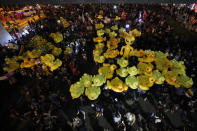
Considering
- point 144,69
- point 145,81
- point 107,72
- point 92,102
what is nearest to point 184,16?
point 144,69

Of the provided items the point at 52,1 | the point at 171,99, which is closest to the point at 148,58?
the point at 171,99

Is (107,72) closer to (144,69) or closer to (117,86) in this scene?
(117,86)

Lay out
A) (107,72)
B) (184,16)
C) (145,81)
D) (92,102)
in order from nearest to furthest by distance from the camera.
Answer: (145,81) → (92,102) → (107,72) → (184,16)

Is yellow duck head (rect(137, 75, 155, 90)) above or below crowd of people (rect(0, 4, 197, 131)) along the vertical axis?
above

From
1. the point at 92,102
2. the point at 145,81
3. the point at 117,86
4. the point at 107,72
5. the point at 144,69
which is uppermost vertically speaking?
the point at 144,69

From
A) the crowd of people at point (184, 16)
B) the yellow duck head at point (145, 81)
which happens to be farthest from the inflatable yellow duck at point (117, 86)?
the crowd of people at point (184, 16)

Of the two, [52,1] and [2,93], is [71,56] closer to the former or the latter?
[2,93]

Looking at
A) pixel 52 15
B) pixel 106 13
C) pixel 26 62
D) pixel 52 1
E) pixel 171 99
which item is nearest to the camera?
pixel 52 1

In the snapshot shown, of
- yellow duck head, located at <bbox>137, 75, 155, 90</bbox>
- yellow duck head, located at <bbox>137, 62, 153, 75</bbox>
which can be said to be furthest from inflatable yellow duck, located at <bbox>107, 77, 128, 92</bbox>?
yellow duck head, located at <bbox>137, 62, 153, 75</bbox>

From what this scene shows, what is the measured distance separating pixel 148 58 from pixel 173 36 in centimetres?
625

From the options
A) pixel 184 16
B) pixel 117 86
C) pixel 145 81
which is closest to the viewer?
pixel 117 86

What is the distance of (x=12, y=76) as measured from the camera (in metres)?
9.42

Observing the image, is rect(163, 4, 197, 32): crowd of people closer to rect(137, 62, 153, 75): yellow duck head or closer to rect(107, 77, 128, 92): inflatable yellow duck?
rect(137, 62, 153, 75): yellow duck head

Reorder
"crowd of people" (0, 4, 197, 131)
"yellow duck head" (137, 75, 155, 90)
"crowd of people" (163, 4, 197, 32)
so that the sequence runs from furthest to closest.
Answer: "crowd of people" (163, 4, 197, 32), "yellow duck head" (137, 75, 155, 90), "crowd of people" (0, 4, 197, 131)
